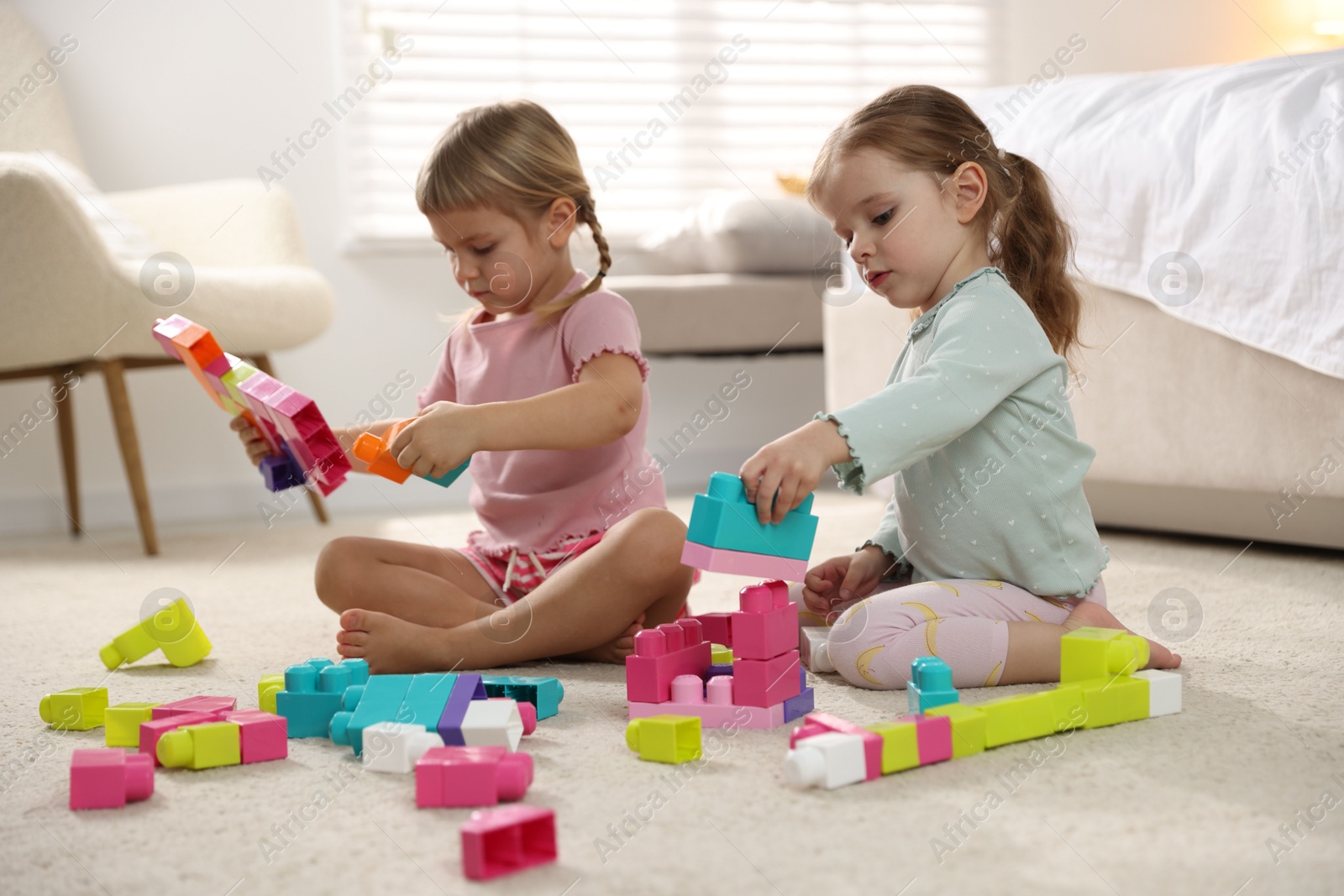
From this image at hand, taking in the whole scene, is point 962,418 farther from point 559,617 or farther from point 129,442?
point 129,442

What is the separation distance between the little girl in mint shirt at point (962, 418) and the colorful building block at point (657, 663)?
14 cm

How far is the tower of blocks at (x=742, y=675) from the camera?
2.62 ft

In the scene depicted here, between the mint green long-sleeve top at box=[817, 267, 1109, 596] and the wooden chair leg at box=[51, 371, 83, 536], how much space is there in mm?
1564

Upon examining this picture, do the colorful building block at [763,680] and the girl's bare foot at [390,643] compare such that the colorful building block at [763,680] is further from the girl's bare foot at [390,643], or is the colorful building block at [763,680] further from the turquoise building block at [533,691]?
the girl's bare foot at [390,643]

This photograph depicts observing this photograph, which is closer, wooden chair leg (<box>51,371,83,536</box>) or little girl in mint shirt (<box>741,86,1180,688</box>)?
little girl in mint shirt (<box>741,86,1180,688</box>)

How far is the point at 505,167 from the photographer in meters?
1.07

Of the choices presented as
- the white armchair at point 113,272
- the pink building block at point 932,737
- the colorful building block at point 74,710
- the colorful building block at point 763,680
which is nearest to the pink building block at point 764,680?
the colorful building block at point 763,680

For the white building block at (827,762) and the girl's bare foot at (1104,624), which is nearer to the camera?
the white building block at (827,762)

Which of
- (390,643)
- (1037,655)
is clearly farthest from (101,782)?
(1037,655)

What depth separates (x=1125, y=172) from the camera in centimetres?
149

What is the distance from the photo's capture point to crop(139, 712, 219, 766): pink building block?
2.47 feet

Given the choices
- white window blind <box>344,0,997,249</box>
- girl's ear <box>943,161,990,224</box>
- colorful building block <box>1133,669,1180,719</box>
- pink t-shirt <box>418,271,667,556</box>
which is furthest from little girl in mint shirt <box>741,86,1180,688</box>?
white window blind <box>344,0,997,249</box>

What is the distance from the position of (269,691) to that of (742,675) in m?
0.35

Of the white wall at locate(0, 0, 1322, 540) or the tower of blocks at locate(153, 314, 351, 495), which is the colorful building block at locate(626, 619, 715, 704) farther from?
the white wall at locate(0, 0, 1322, 540)
